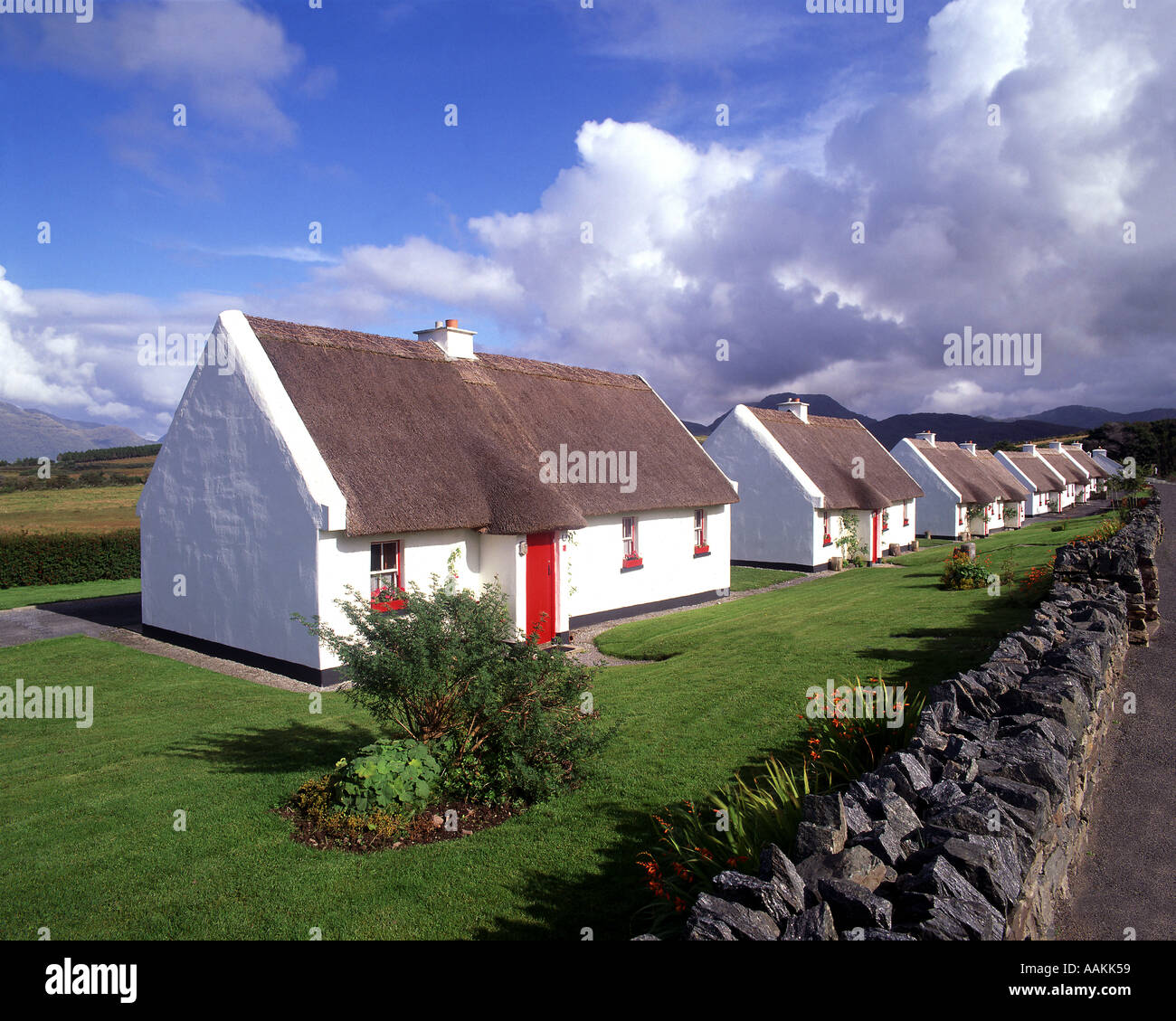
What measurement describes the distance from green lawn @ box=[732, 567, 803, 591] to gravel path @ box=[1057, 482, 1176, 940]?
16545mm

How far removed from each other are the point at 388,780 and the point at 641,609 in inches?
549

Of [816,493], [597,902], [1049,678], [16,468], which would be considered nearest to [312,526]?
[597,902]

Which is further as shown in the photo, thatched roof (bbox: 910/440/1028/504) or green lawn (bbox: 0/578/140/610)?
thatched roof (bbox: 910/440/1028/504)

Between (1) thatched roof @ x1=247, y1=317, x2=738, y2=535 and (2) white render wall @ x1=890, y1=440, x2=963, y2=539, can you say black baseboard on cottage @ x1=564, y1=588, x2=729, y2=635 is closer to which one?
(1) thatched roof @ x1=247, y1=317, x2=738, y2=535

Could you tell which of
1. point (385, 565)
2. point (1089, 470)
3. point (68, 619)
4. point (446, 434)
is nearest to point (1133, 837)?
point (385, 565)

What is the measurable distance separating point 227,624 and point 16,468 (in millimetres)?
65253

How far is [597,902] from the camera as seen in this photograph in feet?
17.4

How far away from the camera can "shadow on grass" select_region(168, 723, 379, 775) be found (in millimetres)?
8836

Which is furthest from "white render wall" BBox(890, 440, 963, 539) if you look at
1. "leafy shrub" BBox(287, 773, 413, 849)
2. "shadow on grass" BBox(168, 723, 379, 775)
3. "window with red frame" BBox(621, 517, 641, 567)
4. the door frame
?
"leafy shrub" BBox(287, 773, 413, 849)

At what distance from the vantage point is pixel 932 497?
43125 mm

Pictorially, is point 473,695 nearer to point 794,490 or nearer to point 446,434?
point 446,434

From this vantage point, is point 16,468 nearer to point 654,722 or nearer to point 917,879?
point 654,722
